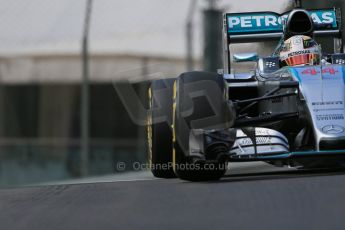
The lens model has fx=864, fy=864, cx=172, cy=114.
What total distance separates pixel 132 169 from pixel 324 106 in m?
4.95

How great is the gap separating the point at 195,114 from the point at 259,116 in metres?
0.63

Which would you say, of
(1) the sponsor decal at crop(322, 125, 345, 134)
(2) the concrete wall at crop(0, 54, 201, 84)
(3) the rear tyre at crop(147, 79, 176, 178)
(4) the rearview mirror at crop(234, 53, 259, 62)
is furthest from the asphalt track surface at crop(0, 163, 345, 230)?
(2) the concrete wall at crop(0, 54, 201, 84)

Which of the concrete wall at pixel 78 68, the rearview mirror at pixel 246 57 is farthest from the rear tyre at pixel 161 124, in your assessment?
the concrete wall at pixel 78 68

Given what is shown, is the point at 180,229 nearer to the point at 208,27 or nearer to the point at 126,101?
the point at 208,27

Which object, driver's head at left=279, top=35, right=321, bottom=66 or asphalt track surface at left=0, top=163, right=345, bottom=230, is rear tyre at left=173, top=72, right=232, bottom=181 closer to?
asphalt track surface at left=0, top=163, right=345, bottom=230

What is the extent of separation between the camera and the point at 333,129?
5426 mm

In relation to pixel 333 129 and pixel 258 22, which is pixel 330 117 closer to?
pixel 333 129

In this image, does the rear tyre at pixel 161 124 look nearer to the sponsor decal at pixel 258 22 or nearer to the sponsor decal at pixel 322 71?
the sponsor decal at pixel 322 71

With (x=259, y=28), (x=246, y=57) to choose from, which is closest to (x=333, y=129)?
(x=246, y=57)

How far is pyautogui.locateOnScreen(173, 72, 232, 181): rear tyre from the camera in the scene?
17.5 ft

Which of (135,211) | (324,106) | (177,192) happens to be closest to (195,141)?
(177,192)

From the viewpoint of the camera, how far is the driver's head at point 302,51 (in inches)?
252

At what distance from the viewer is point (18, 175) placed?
9984 millimetres

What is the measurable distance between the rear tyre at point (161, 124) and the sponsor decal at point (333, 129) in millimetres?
1129
